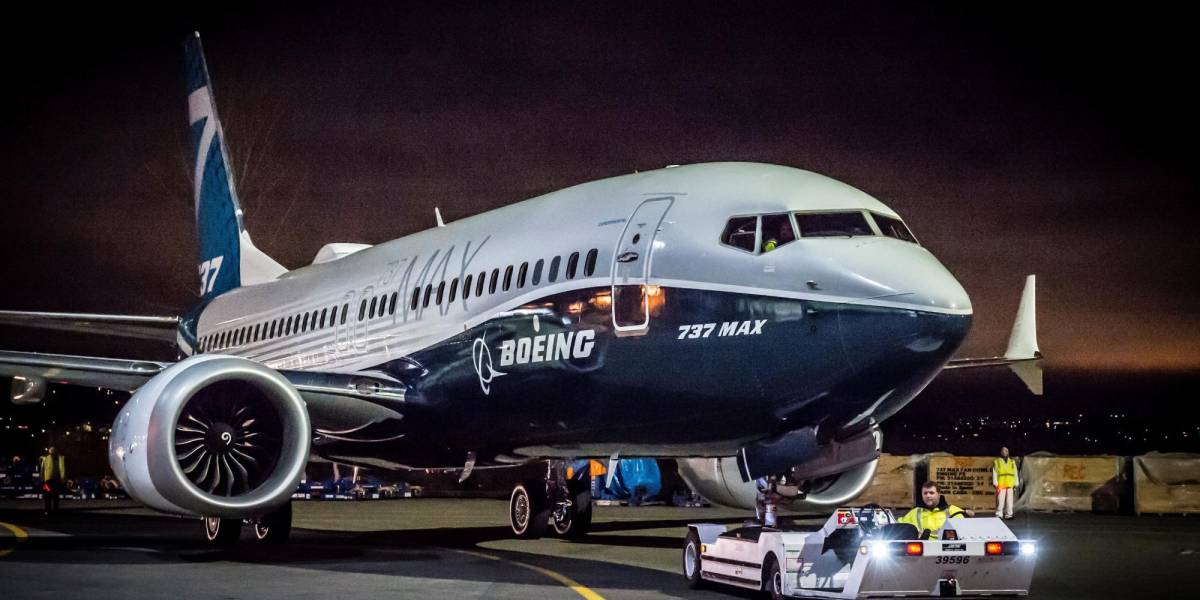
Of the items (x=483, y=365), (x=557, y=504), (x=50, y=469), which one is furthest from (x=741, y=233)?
(x=50, y=469)

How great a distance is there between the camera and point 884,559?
1049 cm

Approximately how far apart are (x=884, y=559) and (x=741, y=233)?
12.1 feet

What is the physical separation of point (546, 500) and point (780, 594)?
8818mm

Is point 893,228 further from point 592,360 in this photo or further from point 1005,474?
point 1005,474

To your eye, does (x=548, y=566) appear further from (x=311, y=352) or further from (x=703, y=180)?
(x=311, y=352)

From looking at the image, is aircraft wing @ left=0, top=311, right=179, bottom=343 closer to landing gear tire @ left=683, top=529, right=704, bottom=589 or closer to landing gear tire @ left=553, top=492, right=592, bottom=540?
landing gear tire @ left=553, top=492, right=592, bottom=540

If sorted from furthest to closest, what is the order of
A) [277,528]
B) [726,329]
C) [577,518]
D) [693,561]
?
[577,518]
[277,528]
[693,561]
[726,329]

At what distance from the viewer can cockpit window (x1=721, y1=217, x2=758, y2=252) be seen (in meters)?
12.8

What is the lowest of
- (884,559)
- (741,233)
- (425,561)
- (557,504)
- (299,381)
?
(425,561)

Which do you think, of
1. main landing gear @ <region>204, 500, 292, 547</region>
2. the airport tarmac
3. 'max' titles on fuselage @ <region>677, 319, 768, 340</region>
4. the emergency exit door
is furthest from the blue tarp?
'max' titles on fuselage @ <region>677, 319, 768, 340</region>

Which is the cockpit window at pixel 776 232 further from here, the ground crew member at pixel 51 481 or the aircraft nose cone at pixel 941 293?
the ground crew member at pixel 51 481

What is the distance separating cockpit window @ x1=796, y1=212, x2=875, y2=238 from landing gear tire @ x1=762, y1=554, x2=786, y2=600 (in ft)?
9.94

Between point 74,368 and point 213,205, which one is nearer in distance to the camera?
point 74,368

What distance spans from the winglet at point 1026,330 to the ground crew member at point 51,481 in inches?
854
